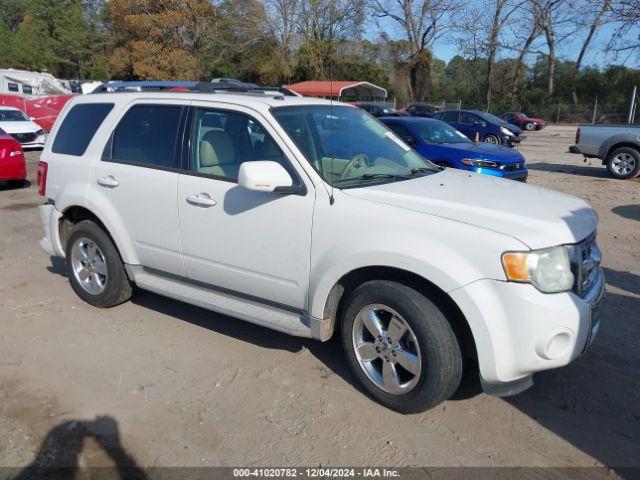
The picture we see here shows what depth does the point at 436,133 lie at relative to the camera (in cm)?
1087

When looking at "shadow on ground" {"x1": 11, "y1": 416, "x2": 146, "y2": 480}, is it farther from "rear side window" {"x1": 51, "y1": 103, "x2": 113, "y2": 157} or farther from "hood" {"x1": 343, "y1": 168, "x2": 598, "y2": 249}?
"rear side window" {"x1": 51, "y1": 103, "x2": 113, "y2": 157}

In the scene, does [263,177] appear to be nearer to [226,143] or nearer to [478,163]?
[226,143]

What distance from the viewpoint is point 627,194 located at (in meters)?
11.4

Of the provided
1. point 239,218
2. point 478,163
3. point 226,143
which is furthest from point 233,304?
point 478,163

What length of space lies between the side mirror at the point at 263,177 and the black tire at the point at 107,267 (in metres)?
1.89

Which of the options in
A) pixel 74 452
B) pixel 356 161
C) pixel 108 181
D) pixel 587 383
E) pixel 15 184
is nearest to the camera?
pixel 74 452

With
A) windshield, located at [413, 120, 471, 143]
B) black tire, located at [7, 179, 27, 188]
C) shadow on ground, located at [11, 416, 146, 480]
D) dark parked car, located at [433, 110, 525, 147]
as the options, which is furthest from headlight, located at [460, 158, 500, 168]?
dark parked car, located at [433, 110, 525, 147]

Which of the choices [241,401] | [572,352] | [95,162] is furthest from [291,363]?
[95,162]

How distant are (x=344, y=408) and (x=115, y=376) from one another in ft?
5.43

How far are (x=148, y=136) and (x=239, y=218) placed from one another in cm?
127

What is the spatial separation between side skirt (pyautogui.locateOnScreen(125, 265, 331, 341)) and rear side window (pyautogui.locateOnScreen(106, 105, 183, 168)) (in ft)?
3.01

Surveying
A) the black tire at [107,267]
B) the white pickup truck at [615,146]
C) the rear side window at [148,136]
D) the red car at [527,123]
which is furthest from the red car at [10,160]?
the red car at [527,123]

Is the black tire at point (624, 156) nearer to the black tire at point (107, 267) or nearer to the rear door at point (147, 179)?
the rear door at point (147, 179)

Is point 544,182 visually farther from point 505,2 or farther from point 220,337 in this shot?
point 505,2
